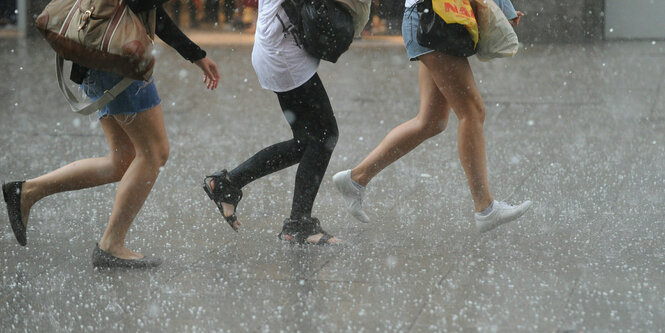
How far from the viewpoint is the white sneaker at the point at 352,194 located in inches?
212

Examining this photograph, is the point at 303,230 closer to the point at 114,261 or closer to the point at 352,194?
the point at 352,194

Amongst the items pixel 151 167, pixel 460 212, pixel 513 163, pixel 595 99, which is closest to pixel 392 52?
pixel 595 99

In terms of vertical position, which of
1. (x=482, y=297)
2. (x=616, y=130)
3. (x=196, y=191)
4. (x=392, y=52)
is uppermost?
(x=482, y=297)

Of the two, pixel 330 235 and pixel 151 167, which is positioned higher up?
pixel 151 167

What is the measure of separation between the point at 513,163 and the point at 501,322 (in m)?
3.43

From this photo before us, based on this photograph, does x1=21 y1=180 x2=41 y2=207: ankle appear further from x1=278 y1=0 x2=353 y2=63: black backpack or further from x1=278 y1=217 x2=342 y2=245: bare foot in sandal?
x1=278 y1=0 x2=353 y2=63: black backpack

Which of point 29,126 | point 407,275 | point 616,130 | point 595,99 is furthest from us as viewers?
point 595,99

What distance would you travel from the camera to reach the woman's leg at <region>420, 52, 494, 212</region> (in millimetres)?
4922

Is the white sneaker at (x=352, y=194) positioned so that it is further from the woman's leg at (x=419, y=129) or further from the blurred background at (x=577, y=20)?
the blurred background at (x=577, y=20)

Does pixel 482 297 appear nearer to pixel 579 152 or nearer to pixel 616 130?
pixel 579 152

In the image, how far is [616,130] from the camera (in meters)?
8.33

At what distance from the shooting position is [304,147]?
502 cm

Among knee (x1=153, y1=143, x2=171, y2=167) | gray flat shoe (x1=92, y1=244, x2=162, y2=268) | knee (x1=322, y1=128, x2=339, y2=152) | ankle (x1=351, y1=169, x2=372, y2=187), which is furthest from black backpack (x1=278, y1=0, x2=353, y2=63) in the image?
gray flat shoe (x1=92, y1=244, x2=162, y2=268)

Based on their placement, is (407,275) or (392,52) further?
(392,52)
